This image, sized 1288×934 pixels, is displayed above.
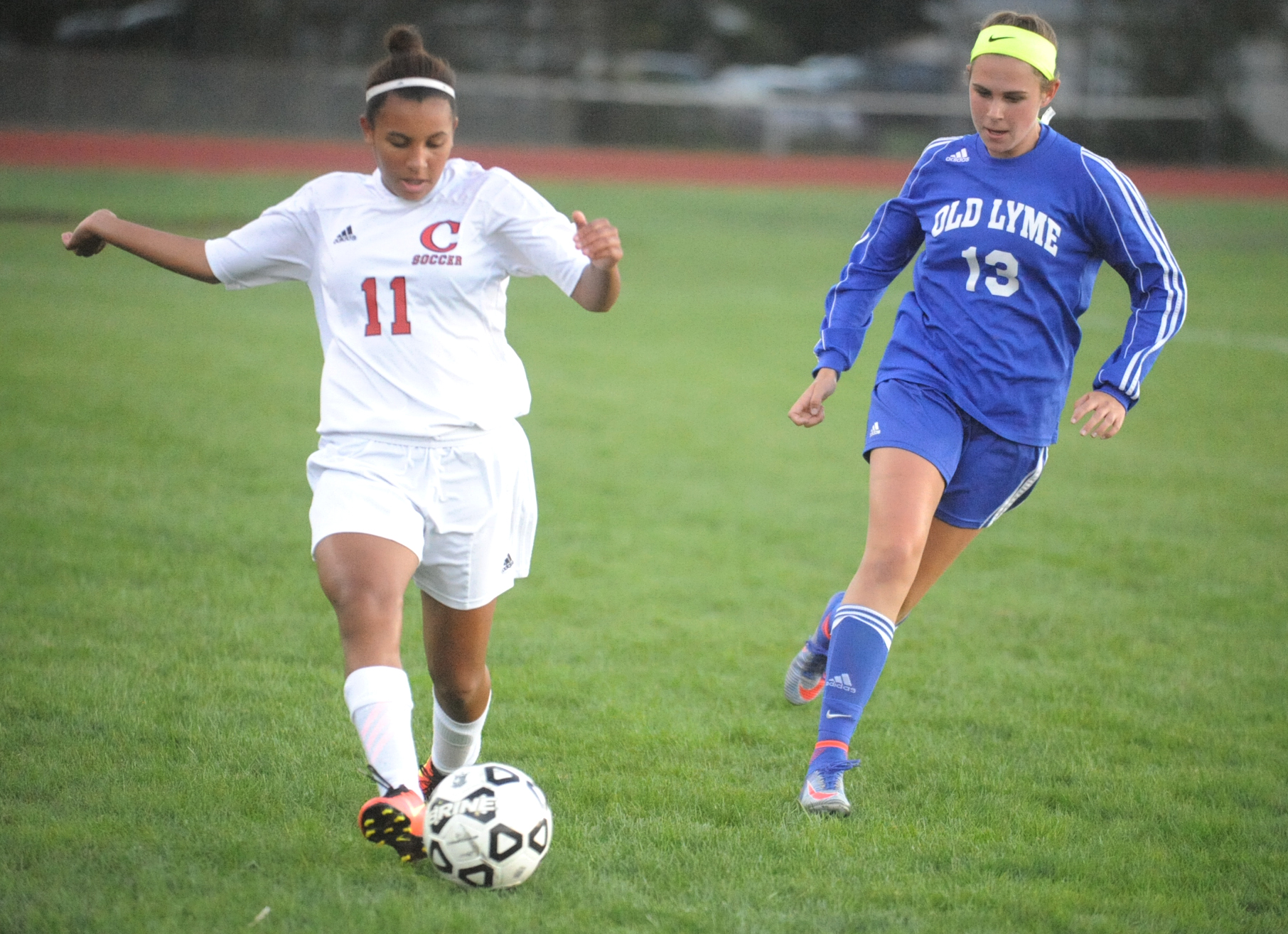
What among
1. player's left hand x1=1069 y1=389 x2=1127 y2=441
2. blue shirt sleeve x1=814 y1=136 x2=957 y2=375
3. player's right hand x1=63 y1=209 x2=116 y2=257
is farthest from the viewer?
blue shirt sleeve x1=814 y1=136 x2=957 y2=375

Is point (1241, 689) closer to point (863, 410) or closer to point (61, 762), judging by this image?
point (61, 762)

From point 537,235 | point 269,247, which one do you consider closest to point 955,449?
point 537,235

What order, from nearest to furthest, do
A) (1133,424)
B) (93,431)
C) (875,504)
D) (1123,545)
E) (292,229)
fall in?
(292,229), (875,504), (1123,545), (93,431), (1133,424)

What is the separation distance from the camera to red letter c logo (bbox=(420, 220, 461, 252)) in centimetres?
378

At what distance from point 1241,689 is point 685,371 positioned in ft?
24.9

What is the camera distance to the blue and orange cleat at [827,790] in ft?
13.9

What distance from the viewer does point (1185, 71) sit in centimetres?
3747

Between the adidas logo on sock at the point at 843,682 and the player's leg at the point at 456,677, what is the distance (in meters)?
1.10

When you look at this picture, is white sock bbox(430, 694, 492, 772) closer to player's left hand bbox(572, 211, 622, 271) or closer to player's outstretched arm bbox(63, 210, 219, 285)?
player's left hand bbox(572, 211, 622, 271)

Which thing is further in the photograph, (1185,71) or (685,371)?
(1185,71)

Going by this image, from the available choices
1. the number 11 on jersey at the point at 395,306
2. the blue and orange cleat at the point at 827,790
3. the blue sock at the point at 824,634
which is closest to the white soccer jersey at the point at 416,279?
the number 11 on jersey at the point at 395,306

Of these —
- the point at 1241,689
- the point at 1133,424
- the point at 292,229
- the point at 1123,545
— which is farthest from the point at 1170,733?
the point at 1133,424

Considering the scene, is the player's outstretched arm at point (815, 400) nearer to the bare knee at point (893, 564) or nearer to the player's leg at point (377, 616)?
the bare knee at point (893, 564)

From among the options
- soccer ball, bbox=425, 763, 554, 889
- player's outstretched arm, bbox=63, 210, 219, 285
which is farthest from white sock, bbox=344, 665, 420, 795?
player's outstretched arm, bbox=63, 210, 219, 285
